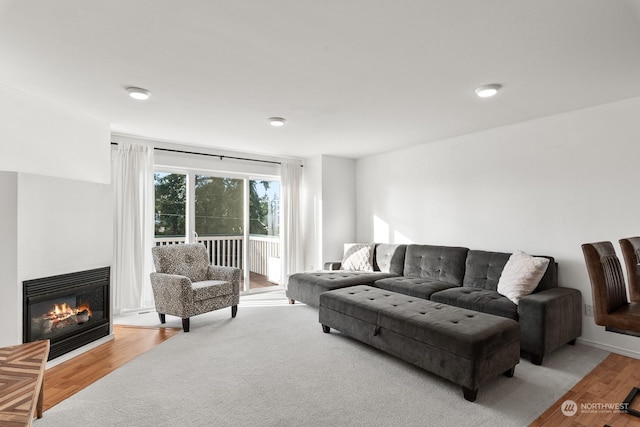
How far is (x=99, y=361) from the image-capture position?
2.91 metres

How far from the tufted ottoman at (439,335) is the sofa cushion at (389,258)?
145 centimetres

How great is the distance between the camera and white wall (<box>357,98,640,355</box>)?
3.07 metres

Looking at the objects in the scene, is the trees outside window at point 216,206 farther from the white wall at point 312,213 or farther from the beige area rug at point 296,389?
the beige area rug at point 296,389

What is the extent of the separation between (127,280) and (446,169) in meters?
4.50

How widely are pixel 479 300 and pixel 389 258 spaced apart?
5.66 ft

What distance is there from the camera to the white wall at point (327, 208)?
5.62 meters

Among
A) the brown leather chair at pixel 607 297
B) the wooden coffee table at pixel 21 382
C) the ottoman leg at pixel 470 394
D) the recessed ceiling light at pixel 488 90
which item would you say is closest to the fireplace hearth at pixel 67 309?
the wooden coffee table at pixel 21 382

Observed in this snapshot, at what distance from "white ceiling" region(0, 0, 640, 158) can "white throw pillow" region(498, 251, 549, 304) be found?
1531mm

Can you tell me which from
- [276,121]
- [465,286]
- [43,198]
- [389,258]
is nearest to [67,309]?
[43,198]

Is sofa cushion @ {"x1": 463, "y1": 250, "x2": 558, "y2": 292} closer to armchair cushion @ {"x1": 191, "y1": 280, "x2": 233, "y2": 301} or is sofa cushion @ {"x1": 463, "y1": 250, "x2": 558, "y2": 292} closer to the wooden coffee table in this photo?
armchair cushion @ {"x1": 191, "y1": 280, "x2": 233, "y2": 301}

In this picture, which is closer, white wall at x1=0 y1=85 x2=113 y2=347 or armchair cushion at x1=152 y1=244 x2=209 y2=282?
white wall at x1=0 y1=85 x2=113 y2=347

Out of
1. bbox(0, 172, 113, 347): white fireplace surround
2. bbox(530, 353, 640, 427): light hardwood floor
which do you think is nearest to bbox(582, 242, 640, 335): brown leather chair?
bbox(530, 353, 640, 427): light hardwood floor

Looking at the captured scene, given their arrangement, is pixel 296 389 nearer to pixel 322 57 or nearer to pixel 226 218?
pixel 322 57

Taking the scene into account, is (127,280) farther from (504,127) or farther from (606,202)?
(606,202)
